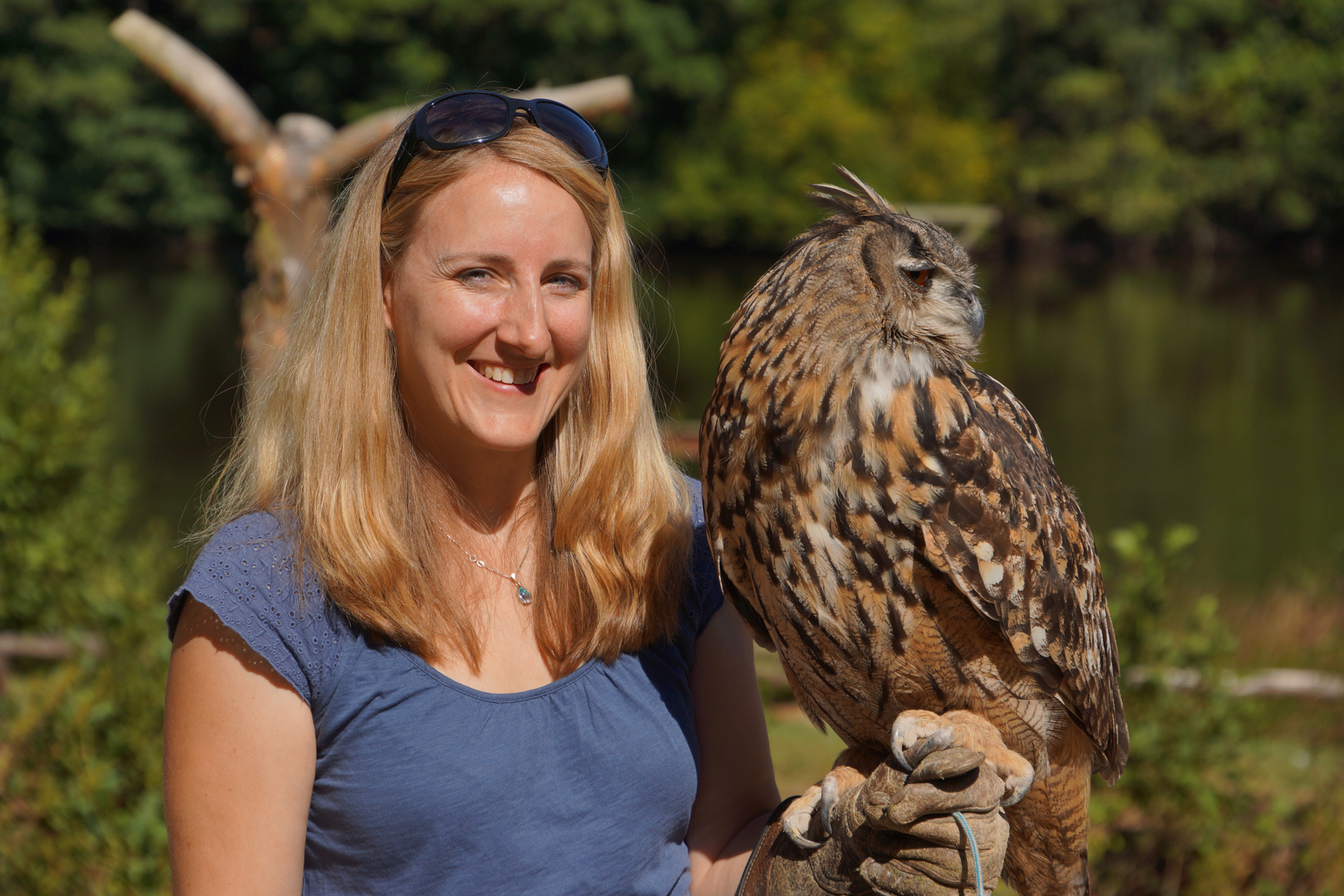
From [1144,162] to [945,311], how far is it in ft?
112

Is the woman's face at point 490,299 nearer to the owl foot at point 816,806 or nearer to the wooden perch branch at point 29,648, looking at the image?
the owl foot at point 816,806

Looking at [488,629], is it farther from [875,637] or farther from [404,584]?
[875,637]

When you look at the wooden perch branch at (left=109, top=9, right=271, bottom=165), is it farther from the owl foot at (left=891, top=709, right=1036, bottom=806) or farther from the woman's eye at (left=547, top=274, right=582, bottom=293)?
the owl foot at (left=891, top=709, right=1036, bottom=806)

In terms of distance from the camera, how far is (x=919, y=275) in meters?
1.78

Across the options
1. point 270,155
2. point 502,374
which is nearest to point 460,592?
point 502,374

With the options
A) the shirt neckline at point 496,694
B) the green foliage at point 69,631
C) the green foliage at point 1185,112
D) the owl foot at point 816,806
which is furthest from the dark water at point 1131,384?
the shirt neckline at point 496,694

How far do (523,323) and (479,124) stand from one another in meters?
0.31

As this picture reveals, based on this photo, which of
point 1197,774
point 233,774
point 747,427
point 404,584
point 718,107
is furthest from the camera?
point 718,107

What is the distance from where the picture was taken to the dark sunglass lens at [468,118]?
164cm

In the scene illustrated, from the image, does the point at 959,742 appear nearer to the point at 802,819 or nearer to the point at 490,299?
the point at 802,819

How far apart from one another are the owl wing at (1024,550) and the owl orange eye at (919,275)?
0.54 feet

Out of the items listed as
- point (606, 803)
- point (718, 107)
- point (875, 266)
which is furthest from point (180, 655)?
point (718, 107)

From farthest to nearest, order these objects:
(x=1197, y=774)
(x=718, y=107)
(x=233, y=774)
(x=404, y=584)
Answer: (x=718, y=107) < (x=1197, y=774) < (x=404, y=584) < (x=233, y=774)

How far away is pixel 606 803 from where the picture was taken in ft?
5.40
